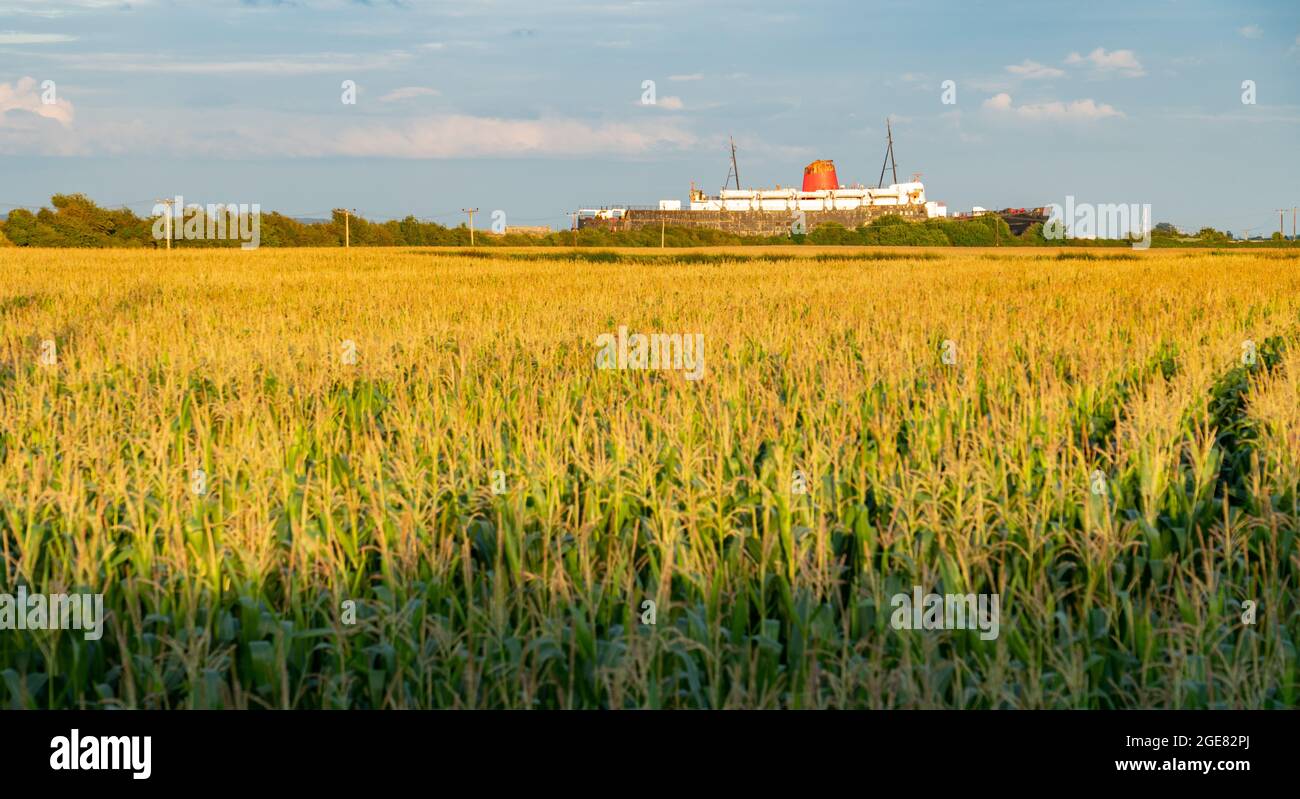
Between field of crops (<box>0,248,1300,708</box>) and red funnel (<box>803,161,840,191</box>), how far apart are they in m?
157

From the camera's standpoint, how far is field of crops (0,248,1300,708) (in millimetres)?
3707

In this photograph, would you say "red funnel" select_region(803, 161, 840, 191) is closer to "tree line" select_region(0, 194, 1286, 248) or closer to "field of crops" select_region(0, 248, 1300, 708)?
"tree line" select_region(0, 194, 1286, 248)

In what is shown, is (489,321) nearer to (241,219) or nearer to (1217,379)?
(1217,379)

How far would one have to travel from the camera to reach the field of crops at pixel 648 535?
371 centimetres

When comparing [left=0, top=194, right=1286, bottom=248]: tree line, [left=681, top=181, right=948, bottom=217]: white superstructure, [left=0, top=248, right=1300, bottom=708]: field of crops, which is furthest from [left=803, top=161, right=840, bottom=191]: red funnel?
[left=0, top=248, right=1300, bottom=708]: field of crops

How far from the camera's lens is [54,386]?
9242mm

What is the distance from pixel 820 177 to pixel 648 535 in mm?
164010

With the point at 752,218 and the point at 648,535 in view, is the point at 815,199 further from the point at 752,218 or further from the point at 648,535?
the point at 648,535

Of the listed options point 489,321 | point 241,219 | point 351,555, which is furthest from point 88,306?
point 241,219

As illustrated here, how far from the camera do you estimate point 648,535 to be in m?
5.09

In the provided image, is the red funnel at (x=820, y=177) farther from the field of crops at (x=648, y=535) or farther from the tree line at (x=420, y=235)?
the field of crops at (x=648, y=535)

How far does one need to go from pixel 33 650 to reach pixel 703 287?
20330mm

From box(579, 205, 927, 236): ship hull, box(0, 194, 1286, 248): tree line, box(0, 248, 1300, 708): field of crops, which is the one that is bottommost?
box(0, 248, 1300, 708): field of crops
